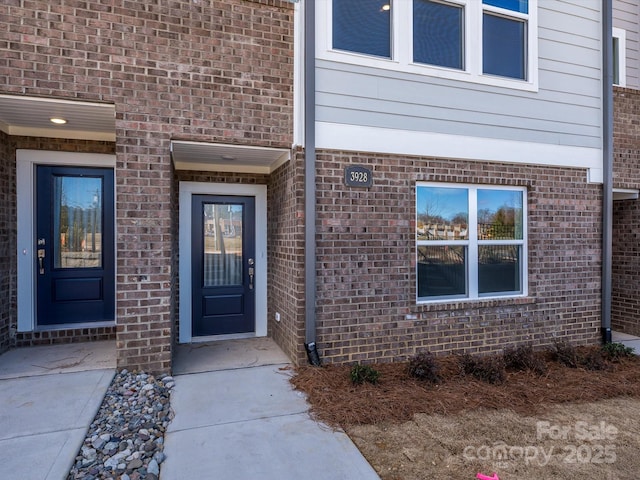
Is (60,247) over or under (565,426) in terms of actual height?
over

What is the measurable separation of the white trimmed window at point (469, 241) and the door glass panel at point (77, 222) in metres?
4.24

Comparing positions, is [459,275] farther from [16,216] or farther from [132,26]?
[16,216]

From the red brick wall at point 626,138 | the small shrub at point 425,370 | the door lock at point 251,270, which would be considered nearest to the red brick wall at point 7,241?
the door lock at point 251,270

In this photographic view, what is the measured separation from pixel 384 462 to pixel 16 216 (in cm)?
502

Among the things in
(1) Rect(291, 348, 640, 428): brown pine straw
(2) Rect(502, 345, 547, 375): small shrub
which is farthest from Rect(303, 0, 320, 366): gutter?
(2) Rect(502, 345, 547, 375): small shrub

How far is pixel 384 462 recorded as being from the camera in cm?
280

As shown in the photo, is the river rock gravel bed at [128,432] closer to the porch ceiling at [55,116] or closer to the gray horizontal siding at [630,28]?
the porch ceiling at [55,116]

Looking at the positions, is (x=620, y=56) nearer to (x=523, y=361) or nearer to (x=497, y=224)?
(x=497, y=224)

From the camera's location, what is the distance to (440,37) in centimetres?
507

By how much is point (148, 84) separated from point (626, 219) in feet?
24.4

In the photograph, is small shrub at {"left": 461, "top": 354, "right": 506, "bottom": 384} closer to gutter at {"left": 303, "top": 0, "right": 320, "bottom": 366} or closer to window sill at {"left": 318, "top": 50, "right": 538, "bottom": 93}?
gutter at {"left": 303, "top": 0, "right": 320, "bottom": 366}

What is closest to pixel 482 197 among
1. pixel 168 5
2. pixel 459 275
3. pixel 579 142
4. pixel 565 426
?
pixel 459 275

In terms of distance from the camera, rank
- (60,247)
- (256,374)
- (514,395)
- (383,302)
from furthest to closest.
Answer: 1. (60,247)
2. (383,302)
3. (256,374)
4. (514,395)

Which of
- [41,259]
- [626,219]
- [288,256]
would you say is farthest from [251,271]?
[626,219]
